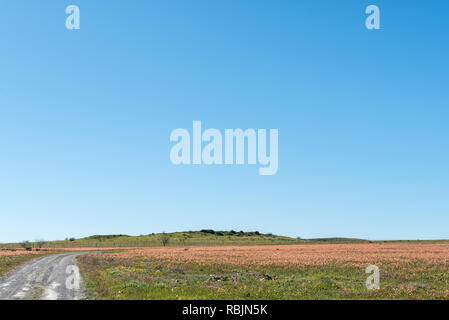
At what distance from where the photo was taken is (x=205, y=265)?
47438 millimetres
